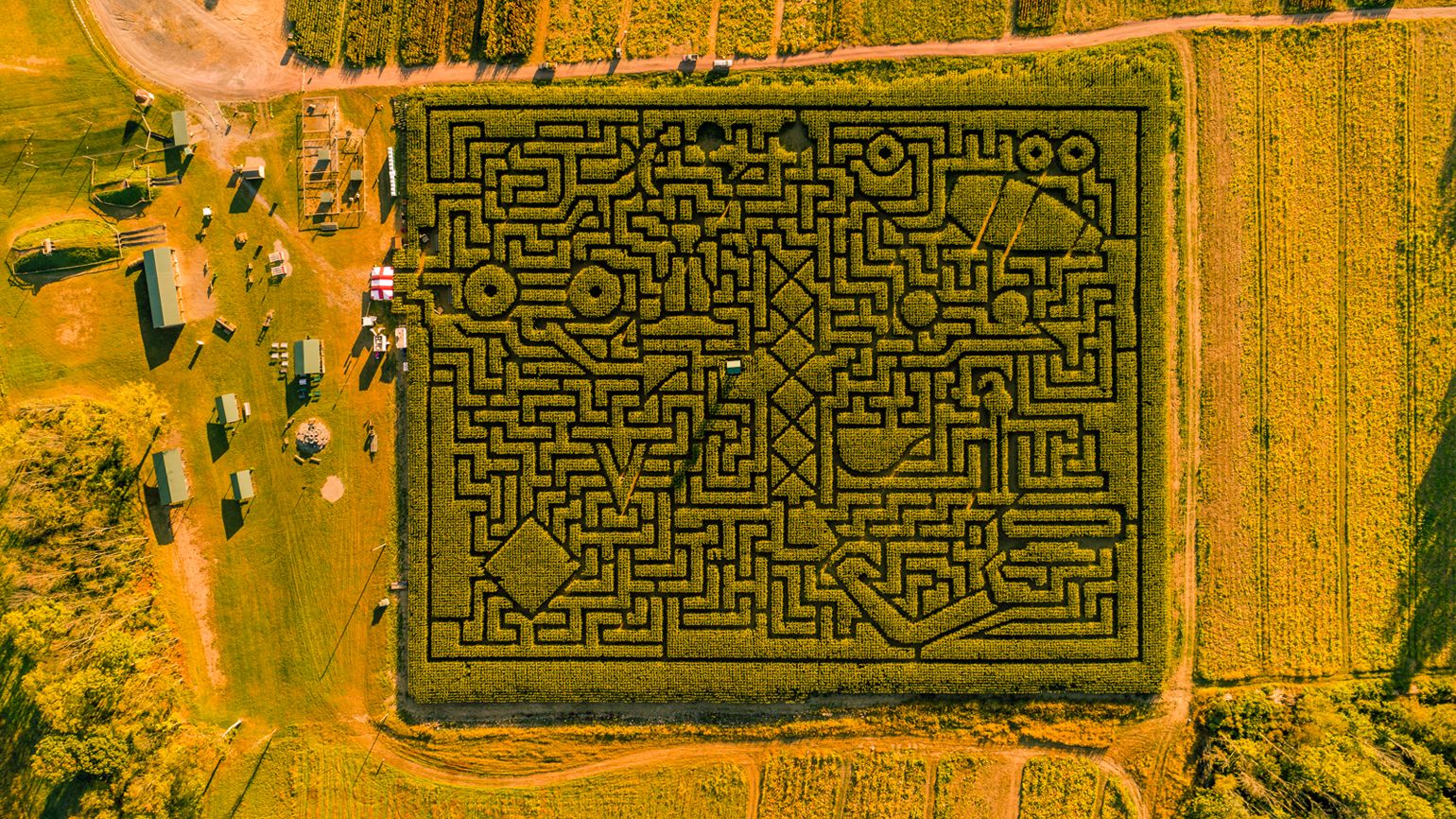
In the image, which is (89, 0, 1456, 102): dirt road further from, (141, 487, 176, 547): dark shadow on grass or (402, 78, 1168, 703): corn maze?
(141, 487, 176, 547): dark shadow on grass

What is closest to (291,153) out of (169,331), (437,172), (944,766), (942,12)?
(437,172)

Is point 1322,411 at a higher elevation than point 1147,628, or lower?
higher

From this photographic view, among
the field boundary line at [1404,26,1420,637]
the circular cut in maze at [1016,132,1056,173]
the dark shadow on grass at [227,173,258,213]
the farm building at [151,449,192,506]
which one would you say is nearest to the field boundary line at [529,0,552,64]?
the dark shadow on grass at [227,173,258,213]

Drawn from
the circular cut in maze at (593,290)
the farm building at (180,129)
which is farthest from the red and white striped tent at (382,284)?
the farm building at (180,129)

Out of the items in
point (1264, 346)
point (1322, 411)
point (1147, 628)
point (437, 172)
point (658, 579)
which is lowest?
point (1147, 628)

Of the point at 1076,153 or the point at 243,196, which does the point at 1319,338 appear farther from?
the point at 243,196

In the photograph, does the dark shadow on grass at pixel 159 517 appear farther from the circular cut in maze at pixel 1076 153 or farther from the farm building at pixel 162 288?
the circular cut in maze at pixel 1076 153

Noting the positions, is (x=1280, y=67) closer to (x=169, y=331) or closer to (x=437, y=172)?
(x=437, y=172)
